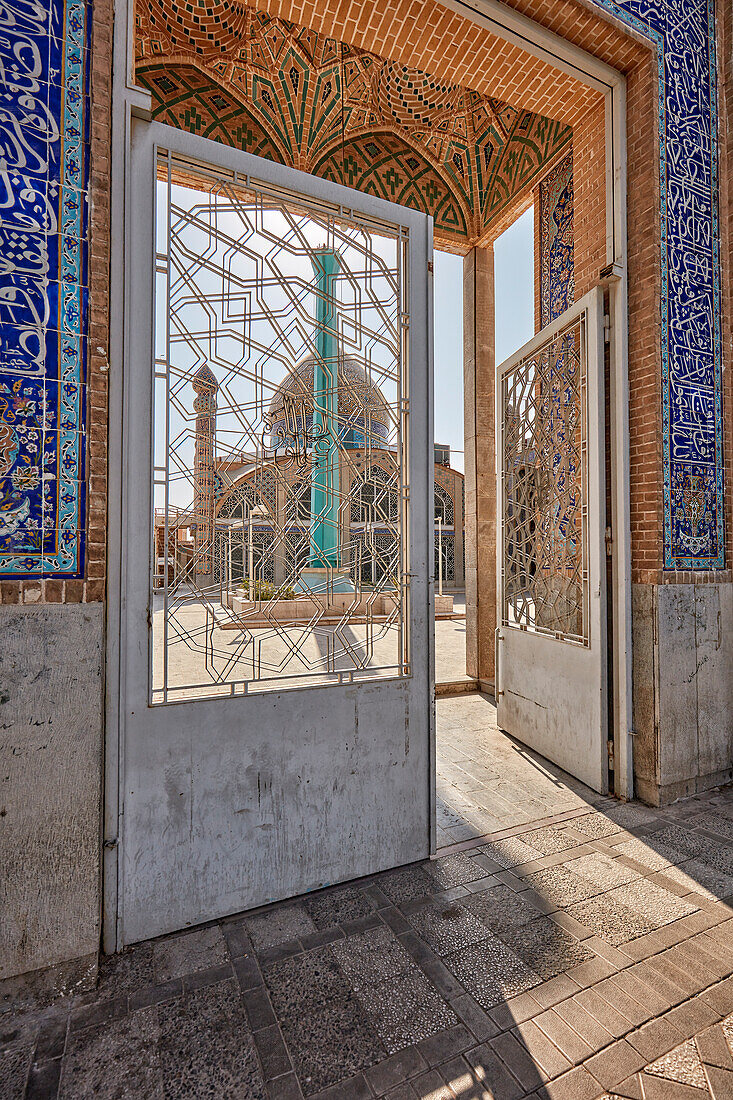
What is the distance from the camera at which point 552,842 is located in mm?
2914

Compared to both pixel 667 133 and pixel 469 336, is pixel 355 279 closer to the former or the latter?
pixel 667 133

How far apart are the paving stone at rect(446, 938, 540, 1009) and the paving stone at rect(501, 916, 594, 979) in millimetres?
40

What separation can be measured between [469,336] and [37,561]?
5373 millimetres

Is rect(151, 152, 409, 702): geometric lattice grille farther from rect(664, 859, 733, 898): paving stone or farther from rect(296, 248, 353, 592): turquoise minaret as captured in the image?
rect(664, 859, 733, 898): paving stone

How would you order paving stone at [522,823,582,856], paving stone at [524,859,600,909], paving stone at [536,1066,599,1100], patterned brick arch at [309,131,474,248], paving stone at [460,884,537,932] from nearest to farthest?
paving stone at [536,1066,599,1100]
paving stone at [460,884,537,932]
paving stone at [524,859,600,909]
paving stone at [522,823,582,856]
patterned brick arch at [309,131,474,248]

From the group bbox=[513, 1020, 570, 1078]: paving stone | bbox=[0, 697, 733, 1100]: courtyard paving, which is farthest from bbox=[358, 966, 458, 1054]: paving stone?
bbox=[513, 1020, 570, 1078]: paving stone

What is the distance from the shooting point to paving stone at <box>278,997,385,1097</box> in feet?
5.26

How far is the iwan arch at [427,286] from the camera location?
2121 millimetres

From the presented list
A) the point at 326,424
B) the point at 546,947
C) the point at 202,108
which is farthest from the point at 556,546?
the point at 202,108

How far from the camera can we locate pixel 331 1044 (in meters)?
1.70

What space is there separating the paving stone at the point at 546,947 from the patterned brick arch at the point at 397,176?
5622 mm

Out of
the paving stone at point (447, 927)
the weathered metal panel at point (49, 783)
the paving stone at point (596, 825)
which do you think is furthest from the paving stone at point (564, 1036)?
the weathered metal panel at point (49, 783)

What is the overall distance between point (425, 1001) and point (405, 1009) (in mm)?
77

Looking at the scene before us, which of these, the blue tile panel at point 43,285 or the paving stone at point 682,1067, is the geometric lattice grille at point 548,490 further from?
the blue tile panel at point 43,285
